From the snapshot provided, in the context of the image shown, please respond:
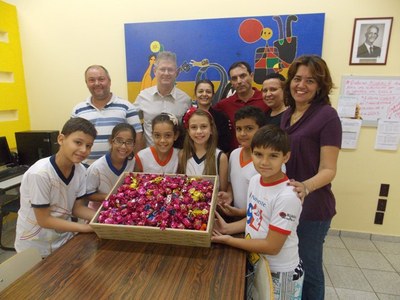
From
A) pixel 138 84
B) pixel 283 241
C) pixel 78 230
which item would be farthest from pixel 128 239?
pixel 138 84

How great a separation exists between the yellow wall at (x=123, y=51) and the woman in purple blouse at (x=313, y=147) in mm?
1460

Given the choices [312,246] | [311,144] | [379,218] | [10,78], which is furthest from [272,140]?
[10,78]

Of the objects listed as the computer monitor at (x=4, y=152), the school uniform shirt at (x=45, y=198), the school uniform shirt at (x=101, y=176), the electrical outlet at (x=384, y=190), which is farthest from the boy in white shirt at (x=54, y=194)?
the electrical outlet at (x=384, y=190)

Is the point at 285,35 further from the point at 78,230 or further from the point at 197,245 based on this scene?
the point at 78,230

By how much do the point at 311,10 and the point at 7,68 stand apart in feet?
10.4

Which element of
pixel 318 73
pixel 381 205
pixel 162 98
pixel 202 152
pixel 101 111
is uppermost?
pixel 318 73

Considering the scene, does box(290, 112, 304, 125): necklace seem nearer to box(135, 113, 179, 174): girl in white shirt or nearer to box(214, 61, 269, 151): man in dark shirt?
box(214, 61, 269, 151): man in dark shirt

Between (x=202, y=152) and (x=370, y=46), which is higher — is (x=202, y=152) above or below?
below

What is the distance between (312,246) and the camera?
1438 mm

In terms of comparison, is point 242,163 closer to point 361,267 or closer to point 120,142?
point 120,142

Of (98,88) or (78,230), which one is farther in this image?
(98,88)

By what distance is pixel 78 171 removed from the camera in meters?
1.48

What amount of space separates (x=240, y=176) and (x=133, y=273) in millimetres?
782

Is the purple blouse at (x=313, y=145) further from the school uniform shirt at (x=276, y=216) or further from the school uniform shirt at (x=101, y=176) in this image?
the school uniform shirt at (x=101, y=176)
